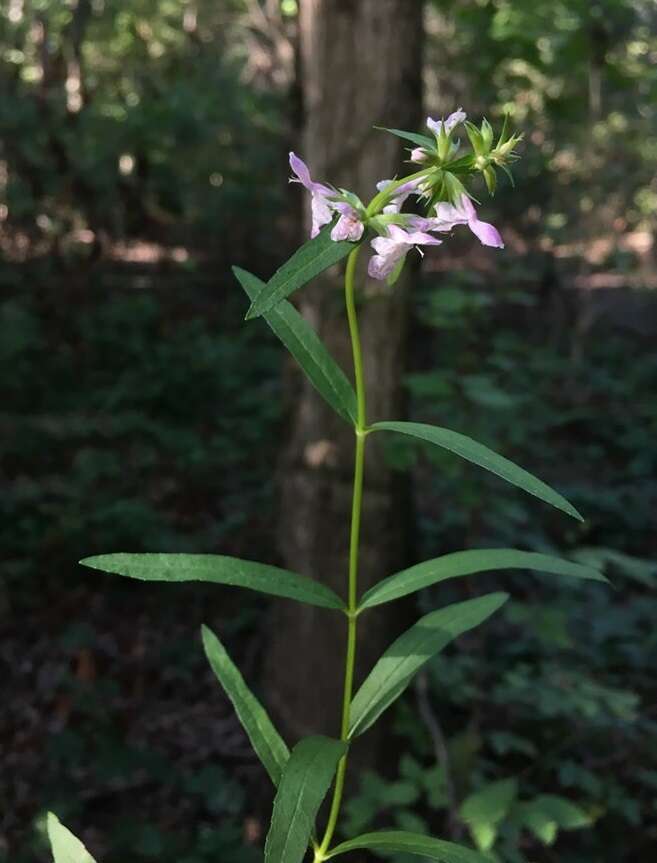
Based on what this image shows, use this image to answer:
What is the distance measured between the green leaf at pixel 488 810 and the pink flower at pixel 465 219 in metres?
1.64

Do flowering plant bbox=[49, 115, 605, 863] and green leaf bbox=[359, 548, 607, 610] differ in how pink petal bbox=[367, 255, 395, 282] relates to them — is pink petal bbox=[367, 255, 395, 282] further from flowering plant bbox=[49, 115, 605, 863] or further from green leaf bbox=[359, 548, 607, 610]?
green leaf bbox=[359, 548, 607, 610]

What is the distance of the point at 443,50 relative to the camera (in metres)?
10.0

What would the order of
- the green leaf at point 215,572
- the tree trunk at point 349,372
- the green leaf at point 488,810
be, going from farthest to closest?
the tree trunk at point 349,372
the green leaf at point 488,810
the green leaf at point 215,572

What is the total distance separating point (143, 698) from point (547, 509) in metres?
2.06

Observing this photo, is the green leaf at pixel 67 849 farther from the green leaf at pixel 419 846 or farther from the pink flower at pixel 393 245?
the pink flower at pixel 393 245

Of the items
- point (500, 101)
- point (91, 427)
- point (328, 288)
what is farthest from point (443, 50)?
point (328, 288)

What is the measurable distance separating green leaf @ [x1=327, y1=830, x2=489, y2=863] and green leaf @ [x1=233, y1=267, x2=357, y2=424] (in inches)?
13.7

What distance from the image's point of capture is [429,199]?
2.55ft

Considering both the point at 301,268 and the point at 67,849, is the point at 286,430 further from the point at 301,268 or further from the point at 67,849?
the point at 301,268

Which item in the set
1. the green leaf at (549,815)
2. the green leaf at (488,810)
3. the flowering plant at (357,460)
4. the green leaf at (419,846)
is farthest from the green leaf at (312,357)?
the green leaf at (549,815)

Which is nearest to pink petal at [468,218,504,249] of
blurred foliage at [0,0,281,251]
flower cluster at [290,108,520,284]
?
flower cluster at [290,108,520,284]

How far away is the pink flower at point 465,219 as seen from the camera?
75 cm

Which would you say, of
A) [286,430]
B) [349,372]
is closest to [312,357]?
[349,372]

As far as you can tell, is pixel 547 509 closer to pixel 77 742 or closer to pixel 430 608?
pixel 430 608
